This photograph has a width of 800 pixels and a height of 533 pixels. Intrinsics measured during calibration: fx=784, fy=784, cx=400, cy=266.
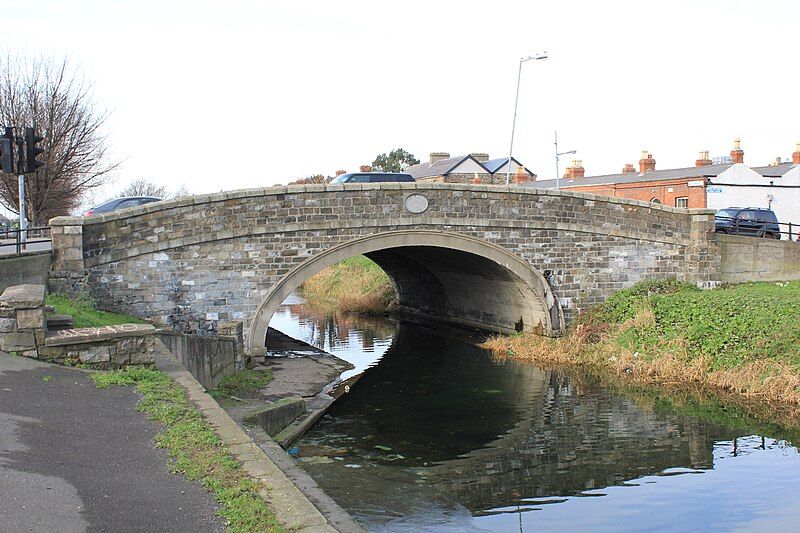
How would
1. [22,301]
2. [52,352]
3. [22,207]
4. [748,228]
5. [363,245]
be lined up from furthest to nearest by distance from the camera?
[748,228], [363,245], [22,207], [52,352], [22,301]

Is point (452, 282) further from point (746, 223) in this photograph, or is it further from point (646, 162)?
point (646, 162)

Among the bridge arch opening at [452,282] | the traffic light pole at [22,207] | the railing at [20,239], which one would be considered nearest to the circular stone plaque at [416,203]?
the bridge arch opening at [452,282]

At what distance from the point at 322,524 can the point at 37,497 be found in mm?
1869

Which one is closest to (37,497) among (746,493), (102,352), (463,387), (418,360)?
(102,352)

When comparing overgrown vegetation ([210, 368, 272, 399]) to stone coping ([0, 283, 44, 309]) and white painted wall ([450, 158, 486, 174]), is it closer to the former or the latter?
stone coping ([0, 283, 44, 309])

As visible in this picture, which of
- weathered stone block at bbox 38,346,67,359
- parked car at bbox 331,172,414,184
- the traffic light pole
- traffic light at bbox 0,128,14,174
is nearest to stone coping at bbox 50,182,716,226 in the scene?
the traffic light pole

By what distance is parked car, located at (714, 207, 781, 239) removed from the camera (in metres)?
22.0

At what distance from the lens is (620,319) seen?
18875 millimetres

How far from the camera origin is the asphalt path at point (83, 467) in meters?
4.87

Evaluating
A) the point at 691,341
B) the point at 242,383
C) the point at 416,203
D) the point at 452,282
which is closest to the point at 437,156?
the point at 452,282

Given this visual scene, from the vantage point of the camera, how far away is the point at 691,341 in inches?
641

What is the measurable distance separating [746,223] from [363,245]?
13.5m

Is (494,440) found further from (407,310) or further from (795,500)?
(407,310)

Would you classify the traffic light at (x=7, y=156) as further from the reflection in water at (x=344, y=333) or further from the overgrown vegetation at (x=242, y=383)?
the reflection in water at (x=344, y=333)
